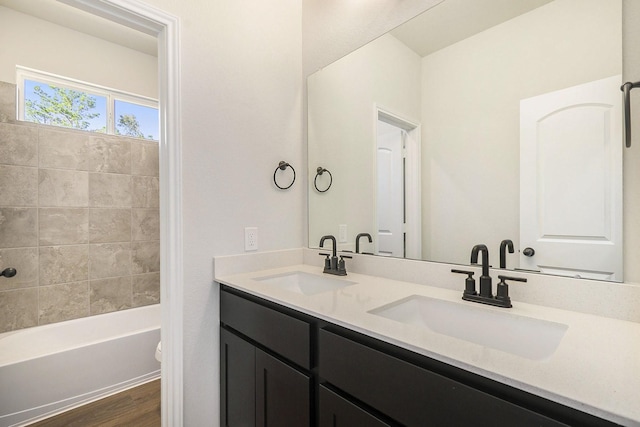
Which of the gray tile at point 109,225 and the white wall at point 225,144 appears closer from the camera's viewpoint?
the white wall at point 225,144

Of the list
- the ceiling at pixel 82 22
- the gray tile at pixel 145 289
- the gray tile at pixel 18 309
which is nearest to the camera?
the gray tile at pixel 18 309

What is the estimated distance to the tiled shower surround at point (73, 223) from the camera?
219 cm

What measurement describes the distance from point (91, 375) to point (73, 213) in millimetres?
1287

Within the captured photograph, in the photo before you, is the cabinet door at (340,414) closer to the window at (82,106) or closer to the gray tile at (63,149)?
the gray tile at (63,149)

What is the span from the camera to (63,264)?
7.80 feet

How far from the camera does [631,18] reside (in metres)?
0.86

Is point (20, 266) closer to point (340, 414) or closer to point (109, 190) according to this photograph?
point (109, 190)

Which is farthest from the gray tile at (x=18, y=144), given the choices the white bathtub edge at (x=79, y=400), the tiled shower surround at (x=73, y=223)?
the white bathtub edge at (x=79, y=400)

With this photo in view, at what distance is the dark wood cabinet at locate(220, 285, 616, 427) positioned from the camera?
579 mm

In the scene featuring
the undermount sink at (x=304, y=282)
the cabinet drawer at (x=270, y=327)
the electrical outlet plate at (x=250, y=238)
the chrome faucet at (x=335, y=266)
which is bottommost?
the cabinet drawer at (x=270, y=327)

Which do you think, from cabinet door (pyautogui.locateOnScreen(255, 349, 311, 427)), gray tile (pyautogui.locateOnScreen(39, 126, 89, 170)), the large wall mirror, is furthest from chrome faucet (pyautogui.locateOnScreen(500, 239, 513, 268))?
gray tile (pyautogui.locateOnScreen(39, 126, 89, 170))

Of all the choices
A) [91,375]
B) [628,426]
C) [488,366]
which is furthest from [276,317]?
[91,375]

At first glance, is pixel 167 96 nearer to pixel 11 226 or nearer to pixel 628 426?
pixel 628 426

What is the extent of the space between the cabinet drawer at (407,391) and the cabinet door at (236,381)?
470mm
